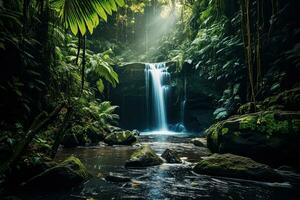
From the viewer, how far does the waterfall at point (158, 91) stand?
17000 mm

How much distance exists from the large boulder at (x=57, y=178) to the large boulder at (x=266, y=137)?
10.2 ft

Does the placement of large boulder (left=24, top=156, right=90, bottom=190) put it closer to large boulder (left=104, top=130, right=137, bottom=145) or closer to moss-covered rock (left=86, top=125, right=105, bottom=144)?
large boulder (left=104, top=130, right=137, bottom=145)

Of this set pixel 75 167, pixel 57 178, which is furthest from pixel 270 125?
pixel 57 178

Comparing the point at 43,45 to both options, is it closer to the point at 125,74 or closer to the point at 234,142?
the point at 234,142

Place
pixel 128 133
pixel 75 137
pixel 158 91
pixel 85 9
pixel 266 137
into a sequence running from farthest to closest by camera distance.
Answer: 1. pixel 158 91
2. pixel 128 133
3. pixel 75 137
4. pixel 266 137
5. pixel 85 9

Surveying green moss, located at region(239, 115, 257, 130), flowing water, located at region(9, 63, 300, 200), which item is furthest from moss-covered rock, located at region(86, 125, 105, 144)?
green moss, located at region(239, 115, 257, 130)

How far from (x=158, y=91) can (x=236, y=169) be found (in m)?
12.6

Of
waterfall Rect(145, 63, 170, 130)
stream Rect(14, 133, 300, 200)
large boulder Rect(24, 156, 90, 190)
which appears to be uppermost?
waterfall Rect(145, 63, 170, 130)

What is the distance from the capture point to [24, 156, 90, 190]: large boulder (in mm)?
4015

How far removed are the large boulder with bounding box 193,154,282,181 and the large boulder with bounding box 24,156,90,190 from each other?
2006mm

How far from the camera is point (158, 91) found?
1723cm

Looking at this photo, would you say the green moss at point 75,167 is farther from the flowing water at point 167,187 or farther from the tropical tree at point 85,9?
the tropical tree at point 85,9

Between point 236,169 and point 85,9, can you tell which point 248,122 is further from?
point 85,9

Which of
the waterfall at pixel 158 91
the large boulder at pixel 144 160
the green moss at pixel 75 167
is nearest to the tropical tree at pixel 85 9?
the green moss at pixel 75 167
